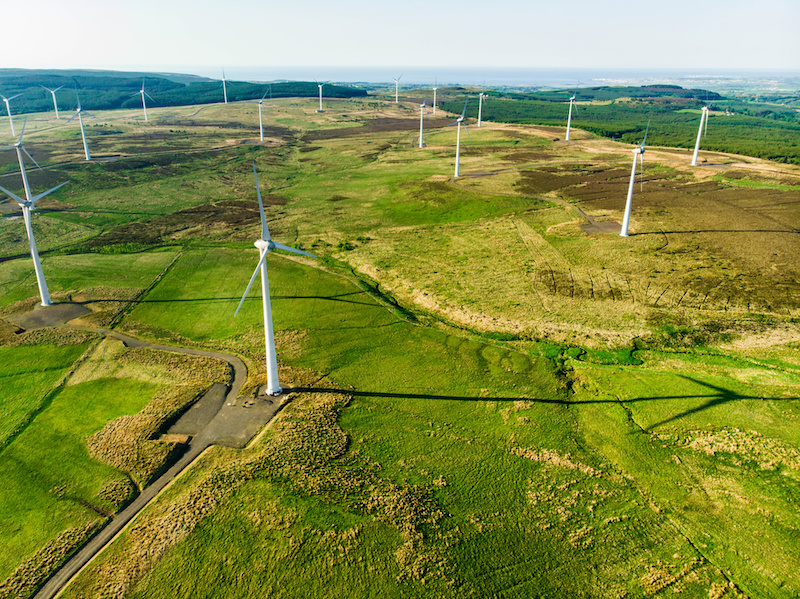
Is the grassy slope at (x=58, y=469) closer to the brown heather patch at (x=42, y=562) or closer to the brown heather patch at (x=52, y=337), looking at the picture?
the brown heather patch at (x=42, y=562)

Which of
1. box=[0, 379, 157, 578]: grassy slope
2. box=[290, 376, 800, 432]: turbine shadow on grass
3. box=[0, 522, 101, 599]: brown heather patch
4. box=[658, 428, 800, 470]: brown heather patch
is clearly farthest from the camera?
box=[290, 376, 800, 432]: turbine shadow on grass

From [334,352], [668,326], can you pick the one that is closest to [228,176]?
[334,352]

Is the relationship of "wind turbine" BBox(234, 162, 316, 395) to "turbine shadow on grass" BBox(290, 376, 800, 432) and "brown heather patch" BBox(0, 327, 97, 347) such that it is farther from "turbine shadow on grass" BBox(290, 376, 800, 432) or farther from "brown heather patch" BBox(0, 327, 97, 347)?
"brown heather patch" BBox(0, 327, 97, 347)

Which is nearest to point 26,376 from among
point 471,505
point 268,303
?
point 268,303

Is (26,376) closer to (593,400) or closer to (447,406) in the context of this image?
(447,406)

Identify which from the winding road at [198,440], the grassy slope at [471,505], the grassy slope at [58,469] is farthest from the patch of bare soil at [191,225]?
the grassy slope at [471,505]

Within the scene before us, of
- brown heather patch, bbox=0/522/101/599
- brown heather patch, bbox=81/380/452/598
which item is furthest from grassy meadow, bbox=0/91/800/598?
brown heather patch, bbox=0/522/101/599
